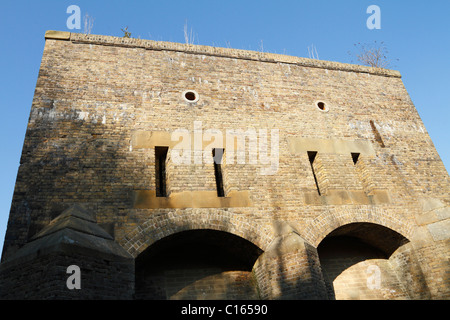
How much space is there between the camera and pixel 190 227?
274 inches

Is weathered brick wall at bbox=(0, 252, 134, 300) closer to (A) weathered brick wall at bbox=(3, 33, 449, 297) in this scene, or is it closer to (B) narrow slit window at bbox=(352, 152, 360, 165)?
(A) weathered brick wall at bbox=(3, 33, 449, 297)

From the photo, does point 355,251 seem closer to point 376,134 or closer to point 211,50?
point 376,134

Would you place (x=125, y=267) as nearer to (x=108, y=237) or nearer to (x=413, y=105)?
(x=108, y=237)

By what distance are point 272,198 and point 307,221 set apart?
3.00ft

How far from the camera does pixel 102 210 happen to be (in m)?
6.82

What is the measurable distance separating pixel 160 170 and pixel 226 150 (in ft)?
5.29

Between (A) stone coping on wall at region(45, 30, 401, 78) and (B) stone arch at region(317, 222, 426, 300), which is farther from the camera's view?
(A) stone coping on wall at region(45, 30, 401, 78)

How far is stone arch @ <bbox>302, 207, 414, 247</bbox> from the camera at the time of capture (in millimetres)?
7681

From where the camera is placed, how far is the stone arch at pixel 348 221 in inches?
302

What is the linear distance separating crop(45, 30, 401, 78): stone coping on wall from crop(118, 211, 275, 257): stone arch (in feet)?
16.2

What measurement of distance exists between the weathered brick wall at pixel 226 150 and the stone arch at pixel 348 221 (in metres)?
0.03

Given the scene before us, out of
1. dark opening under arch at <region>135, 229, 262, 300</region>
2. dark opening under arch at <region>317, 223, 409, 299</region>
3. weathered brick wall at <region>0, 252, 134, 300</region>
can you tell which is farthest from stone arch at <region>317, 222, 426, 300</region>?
weathered brick wall at <region>0, 252, 134, 300</region>
